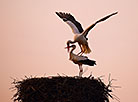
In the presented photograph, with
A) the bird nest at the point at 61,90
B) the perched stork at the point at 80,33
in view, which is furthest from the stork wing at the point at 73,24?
the bird nest at the point at 61,90

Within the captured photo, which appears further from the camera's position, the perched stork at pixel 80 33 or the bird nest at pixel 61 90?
the perched stork at pixel 80 33

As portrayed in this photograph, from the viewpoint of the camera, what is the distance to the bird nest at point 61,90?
84cm

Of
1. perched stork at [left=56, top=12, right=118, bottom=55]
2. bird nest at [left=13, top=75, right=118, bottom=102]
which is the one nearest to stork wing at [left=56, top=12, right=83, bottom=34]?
perched stork at [left=56, top=12, right=118, bottom=55]

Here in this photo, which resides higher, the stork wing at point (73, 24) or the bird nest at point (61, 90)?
the stork wing at point (73, 24)

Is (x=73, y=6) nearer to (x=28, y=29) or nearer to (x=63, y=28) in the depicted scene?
(x=63, y=28)

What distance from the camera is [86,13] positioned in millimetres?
1403

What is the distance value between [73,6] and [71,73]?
0.32 metres

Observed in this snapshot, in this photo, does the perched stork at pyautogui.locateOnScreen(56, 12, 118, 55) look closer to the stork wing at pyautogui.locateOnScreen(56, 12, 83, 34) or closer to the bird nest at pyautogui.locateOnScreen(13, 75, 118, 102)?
the stork wing at pyautogui.locateOnScreen(56, 12, 83, 34)

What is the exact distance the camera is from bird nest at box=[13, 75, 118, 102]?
839mm

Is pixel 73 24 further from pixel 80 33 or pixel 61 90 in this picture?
pixel 61 90

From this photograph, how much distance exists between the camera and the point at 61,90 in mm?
840

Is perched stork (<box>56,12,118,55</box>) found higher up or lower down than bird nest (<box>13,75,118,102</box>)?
higher up

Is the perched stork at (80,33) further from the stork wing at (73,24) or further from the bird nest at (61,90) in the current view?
the bird nest at (61,90)

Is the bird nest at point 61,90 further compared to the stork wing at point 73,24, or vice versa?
the stork wing at point 73,24
